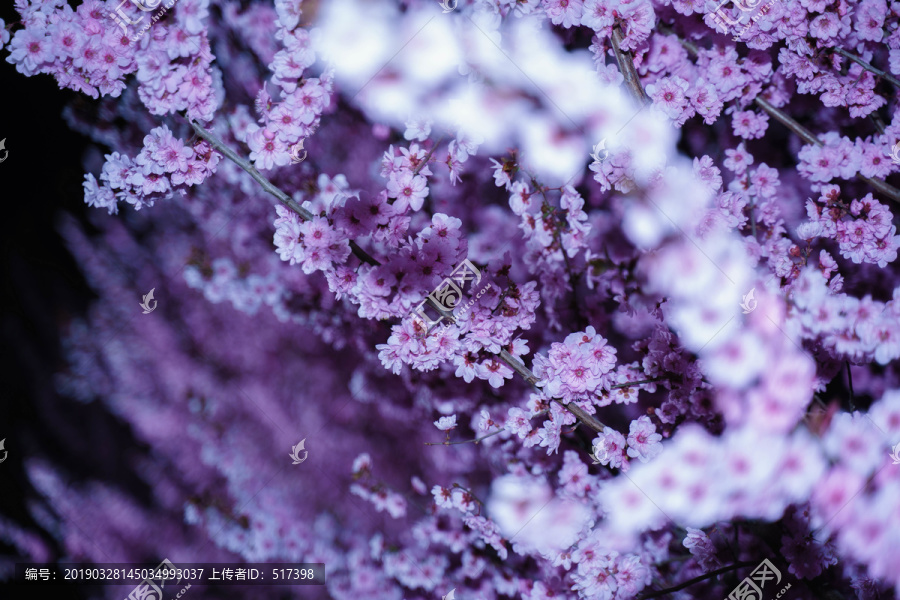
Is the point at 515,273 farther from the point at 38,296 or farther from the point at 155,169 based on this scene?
the point at 38,296

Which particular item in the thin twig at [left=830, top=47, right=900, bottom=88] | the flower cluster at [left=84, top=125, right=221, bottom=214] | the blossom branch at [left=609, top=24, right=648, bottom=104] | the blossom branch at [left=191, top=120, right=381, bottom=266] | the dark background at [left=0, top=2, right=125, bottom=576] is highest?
the thin twig at [left=830, top=47, right=900, bottom=88]

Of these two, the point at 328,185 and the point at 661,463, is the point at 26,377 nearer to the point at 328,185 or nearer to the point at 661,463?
the point at 328,185

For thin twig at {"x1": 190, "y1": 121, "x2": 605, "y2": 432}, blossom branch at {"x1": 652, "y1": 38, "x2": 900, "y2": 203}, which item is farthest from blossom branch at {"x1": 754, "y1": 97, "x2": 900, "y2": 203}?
thin twig at {"x1": 190, "y1": 121, "x2": 605, "y2": 432}

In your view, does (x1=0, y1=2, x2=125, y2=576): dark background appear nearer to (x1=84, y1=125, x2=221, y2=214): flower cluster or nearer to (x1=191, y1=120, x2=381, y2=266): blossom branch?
(x1=84, y1=125, x2=221, y2=214): flower cluster

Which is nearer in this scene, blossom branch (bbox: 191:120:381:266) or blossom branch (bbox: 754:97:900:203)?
blossom branch (bbox: 191:120:381:266)

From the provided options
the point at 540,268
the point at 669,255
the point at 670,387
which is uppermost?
the point at 669,255

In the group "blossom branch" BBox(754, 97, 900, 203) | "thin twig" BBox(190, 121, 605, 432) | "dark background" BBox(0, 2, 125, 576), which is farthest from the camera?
"dark background" BBox(0, 2, 125, 576)

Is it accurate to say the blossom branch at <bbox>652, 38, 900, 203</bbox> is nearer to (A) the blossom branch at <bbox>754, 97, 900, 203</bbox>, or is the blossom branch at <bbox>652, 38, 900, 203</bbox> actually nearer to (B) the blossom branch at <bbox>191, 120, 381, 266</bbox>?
(A) the blossom branch at <bbox>754, 97, 900, 203</bbox>

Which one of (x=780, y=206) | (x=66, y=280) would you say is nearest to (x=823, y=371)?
(x=780, y=206)

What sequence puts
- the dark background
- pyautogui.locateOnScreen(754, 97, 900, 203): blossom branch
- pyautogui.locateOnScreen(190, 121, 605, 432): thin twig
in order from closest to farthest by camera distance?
pyautogui.locateOnScreen(190, 121, 605, 432): thin twig → pyautogui.locateOnScreen(754, 97, 900, 203): blossom branch → the dark background

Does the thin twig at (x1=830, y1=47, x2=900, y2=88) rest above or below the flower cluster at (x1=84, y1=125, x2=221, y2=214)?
above

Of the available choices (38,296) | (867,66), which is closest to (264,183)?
(38,296)
